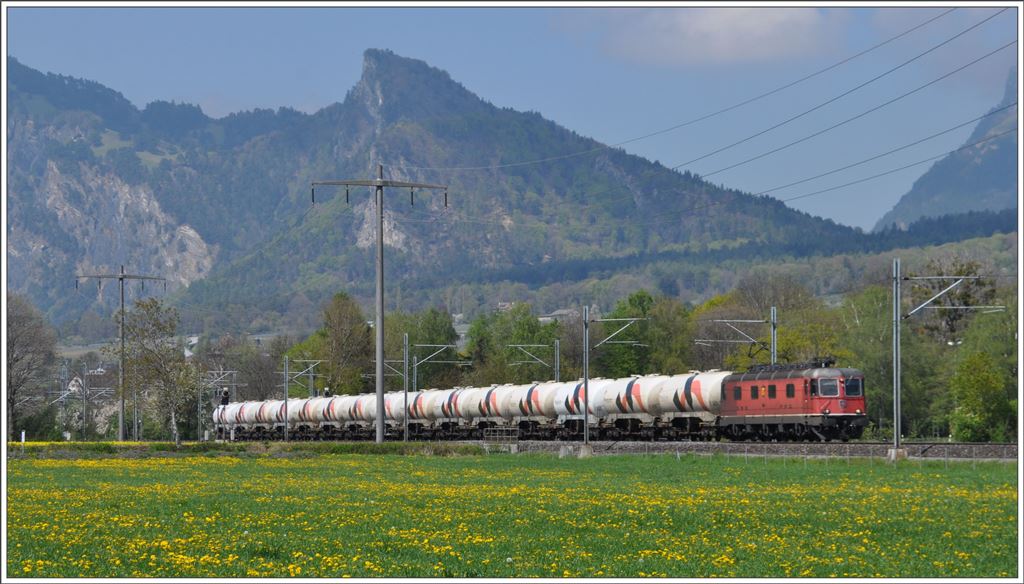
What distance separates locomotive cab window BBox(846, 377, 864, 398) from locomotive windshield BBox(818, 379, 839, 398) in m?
0.84

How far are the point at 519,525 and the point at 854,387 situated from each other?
45679 millimetres

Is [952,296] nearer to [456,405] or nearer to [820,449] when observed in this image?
[456,405]

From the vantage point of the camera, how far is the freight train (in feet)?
231

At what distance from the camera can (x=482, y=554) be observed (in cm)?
2342

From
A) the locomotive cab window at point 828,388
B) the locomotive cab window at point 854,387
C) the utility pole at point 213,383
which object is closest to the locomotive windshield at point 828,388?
the locomotive cab window at point 828,388

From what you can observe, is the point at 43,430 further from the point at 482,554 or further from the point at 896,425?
the point at 482,554

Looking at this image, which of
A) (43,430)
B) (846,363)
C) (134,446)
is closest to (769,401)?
(134,446)

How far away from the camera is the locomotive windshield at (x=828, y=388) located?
69.8 meters

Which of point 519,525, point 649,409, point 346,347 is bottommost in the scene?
point 519,525

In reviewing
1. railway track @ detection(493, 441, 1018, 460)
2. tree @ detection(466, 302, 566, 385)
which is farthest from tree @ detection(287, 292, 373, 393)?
railway track @ detection(493, 441, 1018, 460)

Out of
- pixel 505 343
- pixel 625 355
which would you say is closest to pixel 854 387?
pixel 625 355

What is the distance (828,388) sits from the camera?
6988 cm

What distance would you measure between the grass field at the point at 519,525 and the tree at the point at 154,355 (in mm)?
60187

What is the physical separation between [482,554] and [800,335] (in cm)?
10045
